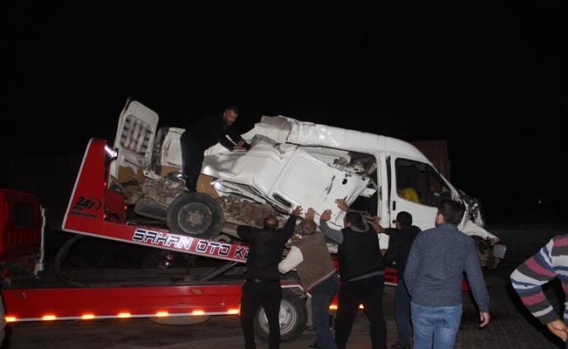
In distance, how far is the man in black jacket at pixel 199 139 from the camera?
800 centimetres

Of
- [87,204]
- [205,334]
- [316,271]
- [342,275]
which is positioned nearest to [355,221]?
[342,275]

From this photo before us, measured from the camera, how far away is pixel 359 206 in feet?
28.5

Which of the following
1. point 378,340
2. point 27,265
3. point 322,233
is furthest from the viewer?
point 27,265

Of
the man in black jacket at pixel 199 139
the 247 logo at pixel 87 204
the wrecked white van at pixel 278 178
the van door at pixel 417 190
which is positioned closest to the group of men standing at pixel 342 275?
the wrecked white van at pixel 278 178

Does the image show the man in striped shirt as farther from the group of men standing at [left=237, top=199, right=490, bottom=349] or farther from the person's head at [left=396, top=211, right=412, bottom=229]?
the person's head at [left=396, top=211, right=412, bottom=229]

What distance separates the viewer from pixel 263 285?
644 centimetres

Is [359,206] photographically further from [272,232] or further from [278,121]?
[272,232]

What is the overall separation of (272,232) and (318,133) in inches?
87.7

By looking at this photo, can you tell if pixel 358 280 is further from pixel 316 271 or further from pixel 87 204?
pixel 87 204

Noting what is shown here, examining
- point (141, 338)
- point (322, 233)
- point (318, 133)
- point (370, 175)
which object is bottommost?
point (141, 338)

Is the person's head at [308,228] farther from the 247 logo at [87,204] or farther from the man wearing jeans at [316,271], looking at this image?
the 247 logo at [87,204]

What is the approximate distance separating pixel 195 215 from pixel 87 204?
1465 mm

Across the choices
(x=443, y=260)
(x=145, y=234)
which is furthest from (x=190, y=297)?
(x=443, y=260)

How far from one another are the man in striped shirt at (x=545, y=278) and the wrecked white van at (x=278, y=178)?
4615mm
